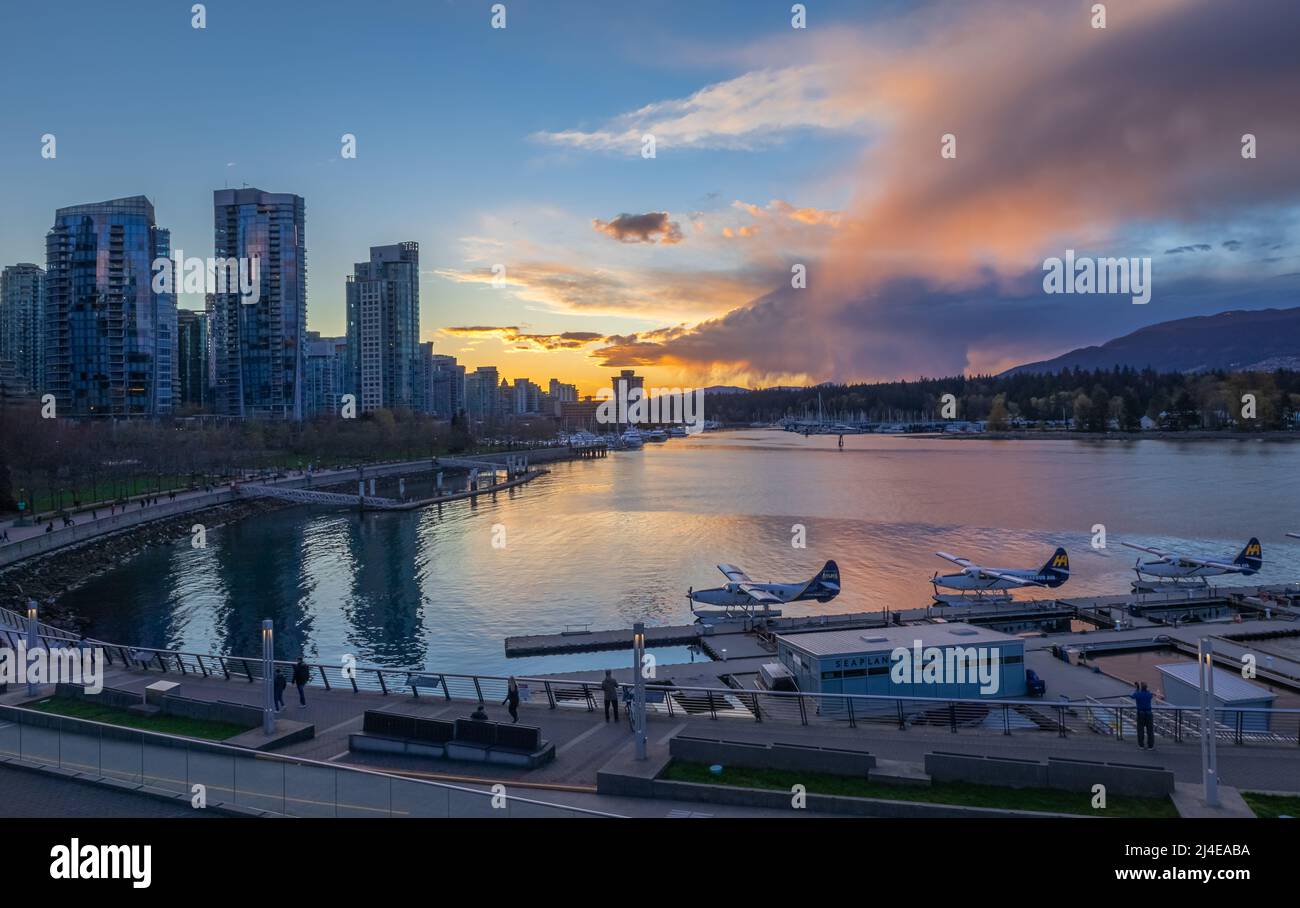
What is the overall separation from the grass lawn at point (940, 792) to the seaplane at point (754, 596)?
75.0 feet

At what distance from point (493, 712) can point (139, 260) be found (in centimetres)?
13720

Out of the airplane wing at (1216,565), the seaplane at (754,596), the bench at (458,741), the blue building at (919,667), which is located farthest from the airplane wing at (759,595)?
the bench at (458,741)

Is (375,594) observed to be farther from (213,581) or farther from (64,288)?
(64,288)

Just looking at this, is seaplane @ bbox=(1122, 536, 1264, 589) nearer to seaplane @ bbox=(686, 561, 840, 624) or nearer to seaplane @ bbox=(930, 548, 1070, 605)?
seaplane @ bbox=(930, 548, 1070, 605)

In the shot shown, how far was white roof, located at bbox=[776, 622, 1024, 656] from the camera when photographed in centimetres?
2316

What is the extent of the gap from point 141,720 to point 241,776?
7792 mm

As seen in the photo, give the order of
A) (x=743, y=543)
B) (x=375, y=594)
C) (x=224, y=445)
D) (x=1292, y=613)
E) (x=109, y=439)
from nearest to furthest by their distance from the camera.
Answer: (x=1292, y=613)
(x=375, y=594)
(x=743, y=543)
(x=109, y=439)
(x=224, y=445)

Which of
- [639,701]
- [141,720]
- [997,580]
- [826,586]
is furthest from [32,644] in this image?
[997,580]

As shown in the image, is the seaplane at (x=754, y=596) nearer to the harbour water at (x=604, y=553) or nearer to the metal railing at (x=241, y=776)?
the harbour water at (x=604, y=553)

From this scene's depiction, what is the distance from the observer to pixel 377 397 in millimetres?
198250

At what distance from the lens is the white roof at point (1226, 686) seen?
17734mm

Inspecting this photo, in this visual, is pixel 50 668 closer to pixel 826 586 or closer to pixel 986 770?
pixel 986 770
